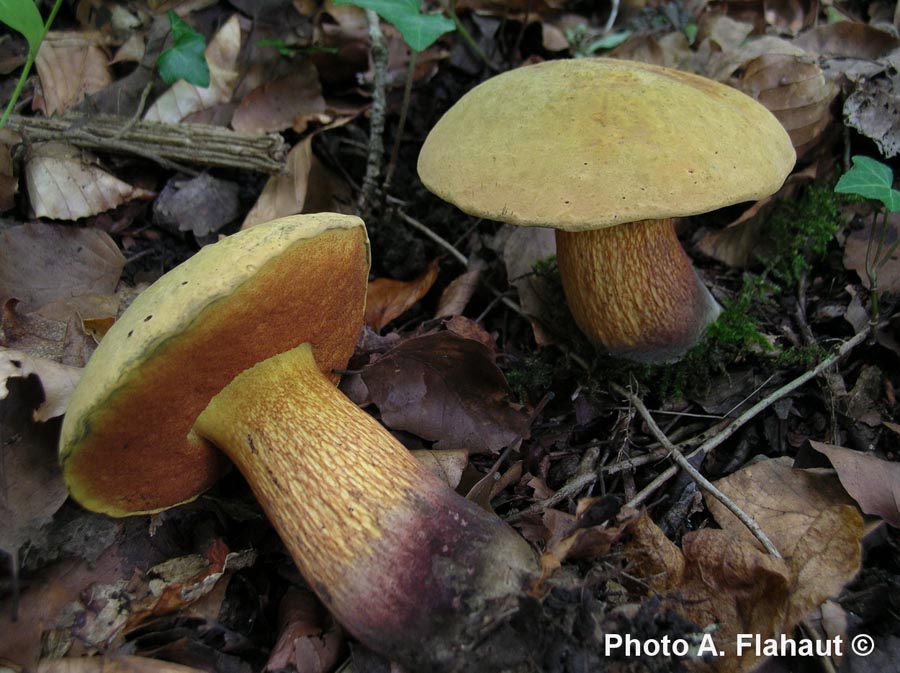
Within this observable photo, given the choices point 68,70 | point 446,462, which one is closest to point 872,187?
point 446,462

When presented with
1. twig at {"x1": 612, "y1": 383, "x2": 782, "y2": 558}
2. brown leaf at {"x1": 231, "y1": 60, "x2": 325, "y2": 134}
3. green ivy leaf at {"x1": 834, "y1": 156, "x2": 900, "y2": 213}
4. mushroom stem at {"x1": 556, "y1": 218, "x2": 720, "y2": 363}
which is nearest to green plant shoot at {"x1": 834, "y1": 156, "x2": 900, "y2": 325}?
green ivy leaf at {"x1": 834, "y1": 156, "x2": 900, "y2": 213}

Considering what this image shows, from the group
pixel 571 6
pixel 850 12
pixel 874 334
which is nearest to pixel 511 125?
pixel 874 334

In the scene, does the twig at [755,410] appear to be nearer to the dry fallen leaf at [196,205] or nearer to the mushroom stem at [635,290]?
the mushroom stem at [635,290]

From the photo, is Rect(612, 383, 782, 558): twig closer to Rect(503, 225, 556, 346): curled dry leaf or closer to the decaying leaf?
Rect(503, 225, 556, 346): curled dry leaf

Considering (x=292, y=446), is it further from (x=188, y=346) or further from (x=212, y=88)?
(x=212, y=88)

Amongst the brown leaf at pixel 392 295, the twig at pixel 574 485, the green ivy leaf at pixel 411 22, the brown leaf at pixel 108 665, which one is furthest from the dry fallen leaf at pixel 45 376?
the green ivy leaf at pixel 411 22

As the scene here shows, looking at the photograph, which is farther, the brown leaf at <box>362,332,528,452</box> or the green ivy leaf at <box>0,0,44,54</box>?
the brown leaf at <box>362,332,528,452</box>

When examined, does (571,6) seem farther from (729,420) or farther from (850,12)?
(729,420)
